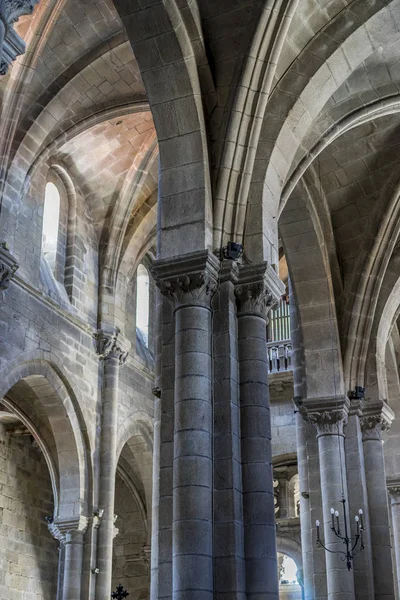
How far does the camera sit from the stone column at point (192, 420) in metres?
7.94

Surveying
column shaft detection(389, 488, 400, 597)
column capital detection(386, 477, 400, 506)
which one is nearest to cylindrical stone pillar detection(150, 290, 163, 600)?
column capital detection(386, 477, 400, 506)

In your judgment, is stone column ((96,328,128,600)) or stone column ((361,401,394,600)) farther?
stone column ((96,328,128,600))

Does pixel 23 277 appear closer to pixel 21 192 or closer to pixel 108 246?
pixel 21 192

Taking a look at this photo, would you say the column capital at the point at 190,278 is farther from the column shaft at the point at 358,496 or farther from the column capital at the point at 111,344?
the column capital at the point at 111,344

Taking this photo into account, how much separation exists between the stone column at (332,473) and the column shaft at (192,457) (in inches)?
208

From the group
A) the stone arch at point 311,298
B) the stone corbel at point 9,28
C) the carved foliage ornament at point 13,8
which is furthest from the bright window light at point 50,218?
the carved foliage ornament at point 13,8

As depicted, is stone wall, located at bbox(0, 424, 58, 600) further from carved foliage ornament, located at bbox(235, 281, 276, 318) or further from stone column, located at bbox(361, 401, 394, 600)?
carved foliage ornament, located at bbox(235, 281, 276, 318)

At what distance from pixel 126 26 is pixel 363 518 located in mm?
7980

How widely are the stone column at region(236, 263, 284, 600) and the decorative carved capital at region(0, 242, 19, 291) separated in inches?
246

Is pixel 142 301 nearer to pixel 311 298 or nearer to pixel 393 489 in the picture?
pixel 393 489

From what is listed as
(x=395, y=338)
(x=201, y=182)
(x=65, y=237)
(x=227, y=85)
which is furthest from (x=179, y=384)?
(x=395, y=338)

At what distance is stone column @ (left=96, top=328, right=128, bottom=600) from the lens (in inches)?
636

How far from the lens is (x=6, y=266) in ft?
48.0

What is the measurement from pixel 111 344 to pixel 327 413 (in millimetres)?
5734
